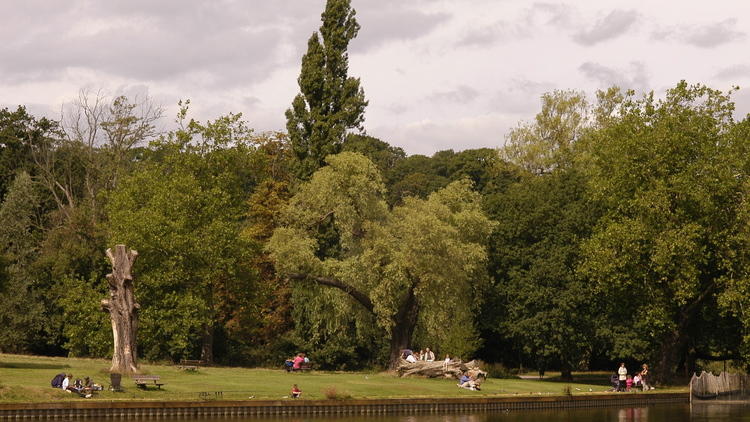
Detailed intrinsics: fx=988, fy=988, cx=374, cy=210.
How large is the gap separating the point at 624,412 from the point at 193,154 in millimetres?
34963

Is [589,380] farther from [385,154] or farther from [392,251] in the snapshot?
[385,154]

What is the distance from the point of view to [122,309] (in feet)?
A: 153

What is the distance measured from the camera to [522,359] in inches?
2635

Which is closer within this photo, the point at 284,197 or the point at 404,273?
the point at 404,273

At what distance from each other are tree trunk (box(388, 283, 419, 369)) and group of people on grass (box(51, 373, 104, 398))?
23859 millimetres

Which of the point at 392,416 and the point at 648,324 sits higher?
the point at 648,324

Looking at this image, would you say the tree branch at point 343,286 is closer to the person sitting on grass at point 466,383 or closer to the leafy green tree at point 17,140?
the person sitting on grass at point 466,383

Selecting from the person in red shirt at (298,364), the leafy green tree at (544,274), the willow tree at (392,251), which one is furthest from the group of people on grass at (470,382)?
the leafy green tree at (544,274)

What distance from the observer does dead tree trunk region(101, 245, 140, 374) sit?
4578cm

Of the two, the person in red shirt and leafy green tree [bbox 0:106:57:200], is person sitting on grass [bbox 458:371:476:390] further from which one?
leafy green tree [bbox 0:106:57:200]

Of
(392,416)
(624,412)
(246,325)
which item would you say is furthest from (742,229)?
(246,325)

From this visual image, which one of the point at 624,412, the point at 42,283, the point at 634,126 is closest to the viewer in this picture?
the point at 624,412

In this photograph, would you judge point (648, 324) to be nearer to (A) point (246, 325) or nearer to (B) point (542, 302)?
(B) point (542, 302)

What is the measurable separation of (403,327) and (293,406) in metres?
20.8
